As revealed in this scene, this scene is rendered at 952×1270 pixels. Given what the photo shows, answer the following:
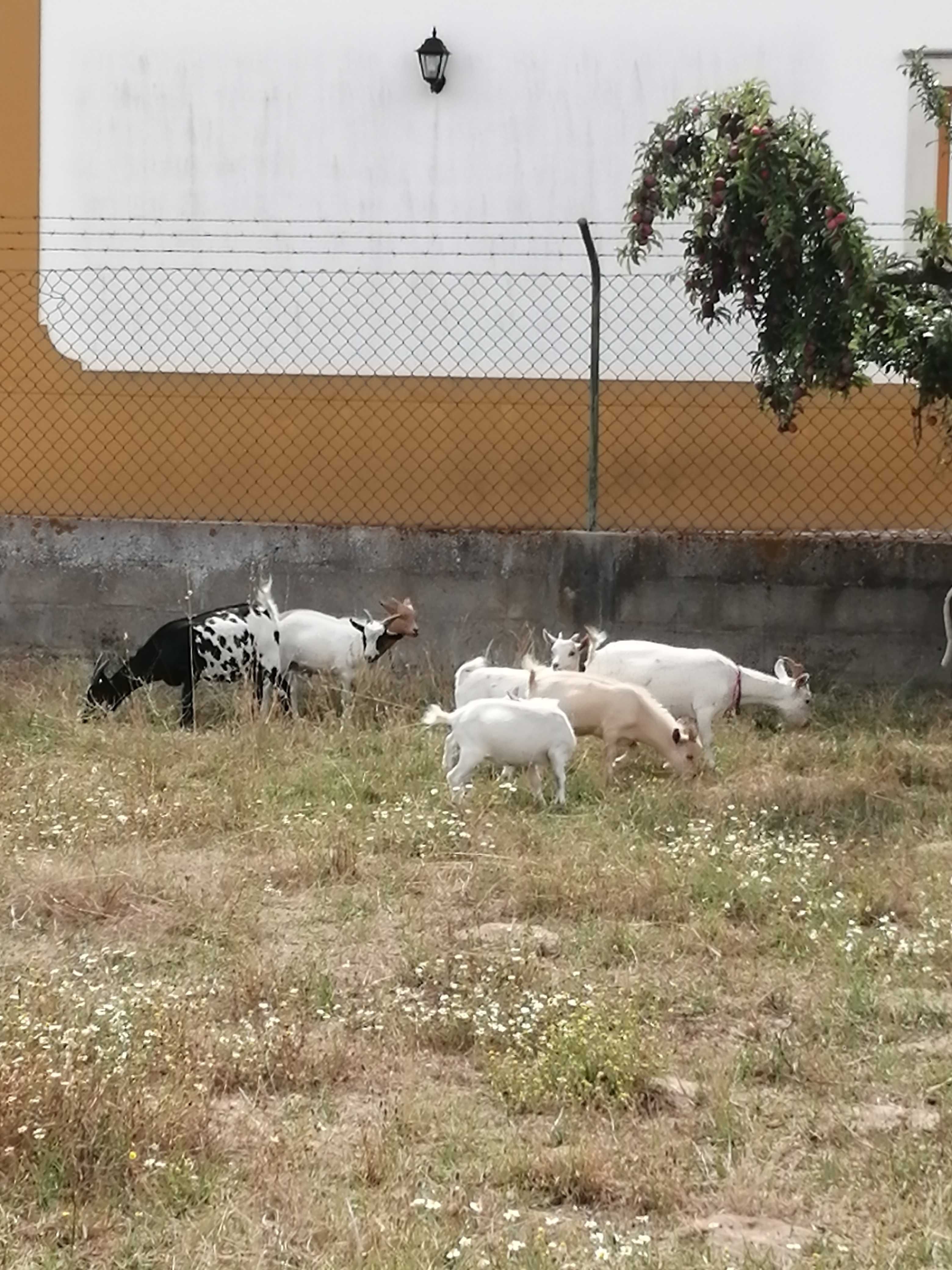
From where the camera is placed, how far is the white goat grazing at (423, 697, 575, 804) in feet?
23.3

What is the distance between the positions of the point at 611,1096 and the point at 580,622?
5658mm

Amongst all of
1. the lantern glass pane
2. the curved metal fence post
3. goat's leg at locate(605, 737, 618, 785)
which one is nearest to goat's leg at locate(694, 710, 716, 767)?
goat's leg at locate(605, 737, 618, 785)

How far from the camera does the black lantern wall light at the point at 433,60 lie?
11578 mm

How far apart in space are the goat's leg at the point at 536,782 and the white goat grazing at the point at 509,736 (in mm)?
85

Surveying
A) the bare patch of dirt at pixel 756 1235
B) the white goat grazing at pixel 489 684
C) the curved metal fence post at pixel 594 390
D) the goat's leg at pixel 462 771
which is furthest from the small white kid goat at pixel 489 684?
the bare patch of dirt at pixel 756 1235

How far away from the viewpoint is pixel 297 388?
11633 millimetres

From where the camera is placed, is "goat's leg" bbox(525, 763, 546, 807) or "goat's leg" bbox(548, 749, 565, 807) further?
"goat's leg" bbox(525, 763, 546, 807)

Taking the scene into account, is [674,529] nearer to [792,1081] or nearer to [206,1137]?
[792,1081]

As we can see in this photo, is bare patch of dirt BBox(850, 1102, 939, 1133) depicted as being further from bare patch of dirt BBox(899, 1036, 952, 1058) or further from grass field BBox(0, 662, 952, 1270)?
bare patch of dirt BBox(899, 1036, 952, 1058)

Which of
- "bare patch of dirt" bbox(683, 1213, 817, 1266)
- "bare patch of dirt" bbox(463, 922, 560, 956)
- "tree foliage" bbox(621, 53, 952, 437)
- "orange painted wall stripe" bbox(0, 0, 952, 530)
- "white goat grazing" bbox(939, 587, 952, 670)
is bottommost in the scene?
"bare patch of dirt" bbox(683, 1213, 817, 1266)

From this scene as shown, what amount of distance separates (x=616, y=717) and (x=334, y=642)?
213 centimetres

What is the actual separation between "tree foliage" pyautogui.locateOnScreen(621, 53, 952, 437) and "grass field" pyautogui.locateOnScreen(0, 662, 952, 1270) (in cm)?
187

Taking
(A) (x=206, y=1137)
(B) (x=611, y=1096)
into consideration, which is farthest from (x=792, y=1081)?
(A) (x=206, y=1137)

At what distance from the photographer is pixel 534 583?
9898mm
